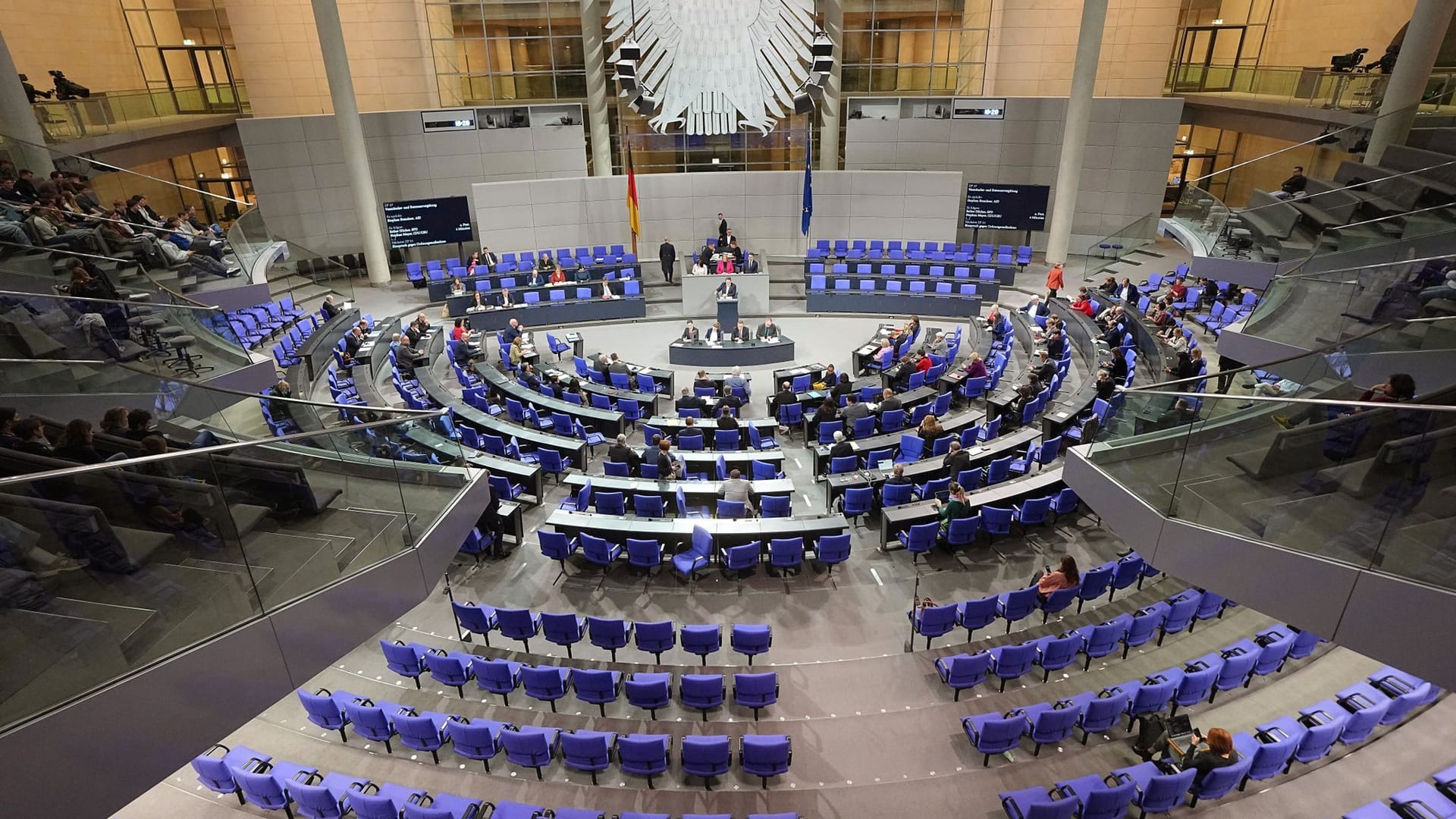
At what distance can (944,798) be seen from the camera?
7.20 metres

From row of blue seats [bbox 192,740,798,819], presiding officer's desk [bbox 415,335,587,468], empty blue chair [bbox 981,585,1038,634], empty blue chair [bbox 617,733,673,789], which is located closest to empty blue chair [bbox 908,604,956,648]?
empty blue chair [bbox 981,585,1038,634]

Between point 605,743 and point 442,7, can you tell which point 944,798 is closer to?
point 605,743

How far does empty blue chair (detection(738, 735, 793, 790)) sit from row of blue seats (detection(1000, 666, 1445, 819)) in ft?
6.62

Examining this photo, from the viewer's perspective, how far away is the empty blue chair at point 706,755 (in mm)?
7074

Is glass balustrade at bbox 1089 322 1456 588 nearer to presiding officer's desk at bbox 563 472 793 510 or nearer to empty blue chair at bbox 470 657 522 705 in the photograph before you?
presiding officer's desk at bbox 563 472 793 510

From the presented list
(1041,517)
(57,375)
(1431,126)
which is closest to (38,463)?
(57,375)

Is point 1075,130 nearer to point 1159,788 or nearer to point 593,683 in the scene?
point 1159,788

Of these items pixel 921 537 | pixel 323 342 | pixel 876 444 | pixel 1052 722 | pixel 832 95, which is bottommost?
pixel 1052 722

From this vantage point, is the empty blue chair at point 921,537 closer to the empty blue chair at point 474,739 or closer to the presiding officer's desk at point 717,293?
the empty blue chair at point 474,739

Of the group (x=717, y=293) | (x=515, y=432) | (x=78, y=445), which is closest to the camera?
(x=78, y=445)

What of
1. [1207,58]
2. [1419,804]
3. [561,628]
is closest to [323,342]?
[561,628]

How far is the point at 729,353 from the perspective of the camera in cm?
1791

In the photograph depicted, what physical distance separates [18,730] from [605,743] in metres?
4.45

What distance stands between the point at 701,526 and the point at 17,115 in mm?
17090
